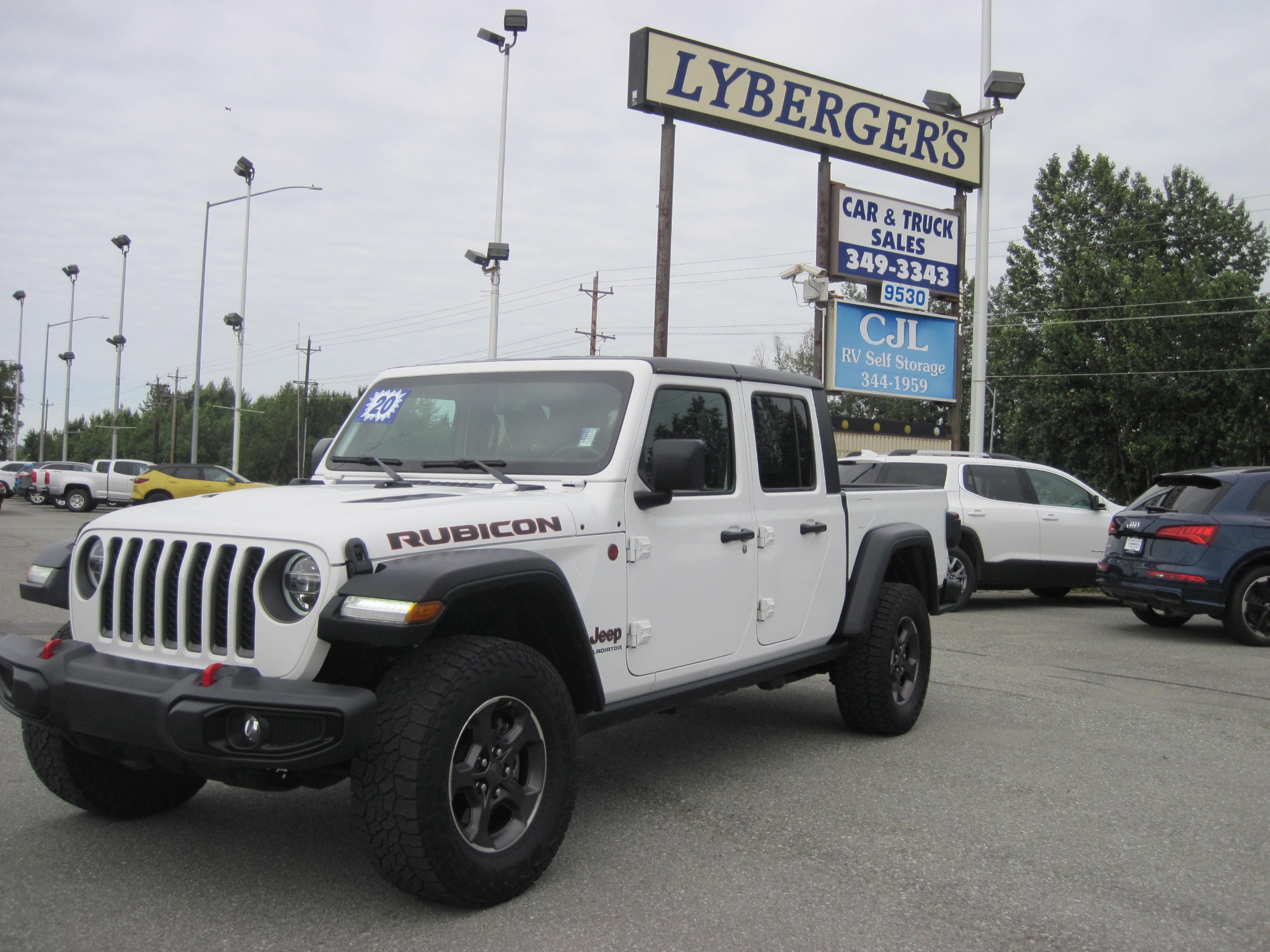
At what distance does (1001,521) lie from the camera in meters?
12.5

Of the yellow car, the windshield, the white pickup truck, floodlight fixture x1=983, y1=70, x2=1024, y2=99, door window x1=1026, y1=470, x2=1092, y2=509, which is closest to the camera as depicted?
the windshield

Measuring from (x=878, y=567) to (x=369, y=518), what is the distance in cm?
327

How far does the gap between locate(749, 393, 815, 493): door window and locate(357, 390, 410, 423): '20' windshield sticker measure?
171cm

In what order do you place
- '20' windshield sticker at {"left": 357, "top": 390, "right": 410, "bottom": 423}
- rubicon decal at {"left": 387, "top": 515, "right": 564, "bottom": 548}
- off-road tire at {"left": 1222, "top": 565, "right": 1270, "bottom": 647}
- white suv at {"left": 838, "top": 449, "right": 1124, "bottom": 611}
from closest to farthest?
1. rubicon decal at {"left": 387, "top": 515, "right": 564, "bottom": 548}
2. '20' windshield sticker at {"left": 357, "top": 390, "right": 410, "bottom": 423}
3. off-road tire at {"left": 1222, "top": 565, "right": 1270, "bottom": 647}
4. white suv at {"left": 838, "top": 449, "right": 1124, "bottom": 611}

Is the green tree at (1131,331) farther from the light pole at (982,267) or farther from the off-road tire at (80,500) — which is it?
the off-road tire at (80,500)

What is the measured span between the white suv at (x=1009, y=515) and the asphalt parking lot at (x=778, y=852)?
561cm

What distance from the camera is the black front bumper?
3.24m

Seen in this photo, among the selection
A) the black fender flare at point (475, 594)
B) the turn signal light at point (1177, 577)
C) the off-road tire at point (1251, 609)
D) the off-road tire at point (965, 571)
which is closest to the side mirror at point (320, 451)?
the black fender flare at point (475, 594)

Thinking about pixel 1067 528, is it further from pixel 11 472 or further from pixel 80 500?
pixel 11 472

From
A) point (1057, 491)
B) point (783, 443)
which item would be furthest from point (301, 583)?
point (1057, 491)

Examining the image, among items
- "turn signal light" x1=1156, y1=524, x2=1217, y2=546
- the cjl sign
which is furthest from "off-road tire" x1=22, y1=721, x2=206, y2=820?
the cjl sign

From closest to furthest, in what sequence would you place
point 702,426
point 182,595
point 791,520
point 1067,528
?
1. point 182,595
2. point 702,426
3. point 791,520
4. point 1067,528

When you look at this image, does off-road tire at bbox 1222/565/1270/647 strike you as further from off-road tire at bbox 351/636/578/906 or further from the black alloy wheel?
the black alloy wheel

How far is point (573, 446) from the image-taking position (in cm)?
462
